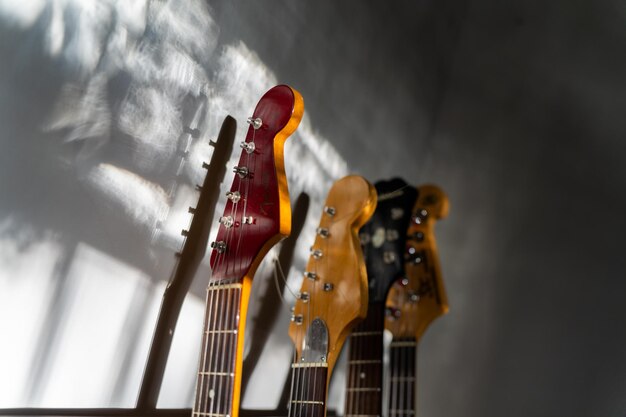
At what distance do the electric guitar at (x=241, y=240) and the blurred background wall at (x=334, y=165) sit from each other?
0.55 feet

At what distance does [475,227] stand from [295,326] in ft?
4.85

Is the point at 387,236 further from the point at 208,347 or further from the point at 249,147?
the point at 208,347

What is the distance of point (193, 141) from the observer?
1.82m

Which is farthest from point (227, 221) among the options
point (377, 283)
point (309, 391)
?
point (377, 283)

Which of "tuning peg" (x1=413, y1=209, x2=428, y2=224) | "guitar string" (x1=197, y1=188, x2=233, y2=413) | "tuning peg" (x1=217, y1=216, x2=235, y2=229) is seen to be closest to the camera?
"guitar string" (x1=197, y1=188, x2=233, y2=413)

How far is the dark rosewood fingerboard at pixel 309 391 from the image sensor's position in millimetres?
1846

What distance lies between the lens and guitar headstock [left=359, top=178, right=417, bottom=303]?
2.30m

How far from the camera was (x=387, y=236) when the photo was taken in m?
2.37

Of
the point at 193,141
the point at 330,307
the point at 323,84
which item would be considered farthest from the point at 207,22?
the point at 330,307

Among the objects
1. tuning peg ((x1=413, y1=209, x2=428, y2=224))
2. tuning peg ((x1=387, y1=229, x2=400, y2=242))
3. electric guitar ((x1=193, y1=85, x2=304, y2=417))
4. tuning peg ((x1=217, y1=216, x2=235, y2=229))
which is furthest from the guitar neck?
tuning peg ((x1=413, y1=209, x2=428, y2=224))

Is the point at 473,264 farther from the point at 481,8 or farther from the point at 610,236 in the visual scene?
the point at 481,8

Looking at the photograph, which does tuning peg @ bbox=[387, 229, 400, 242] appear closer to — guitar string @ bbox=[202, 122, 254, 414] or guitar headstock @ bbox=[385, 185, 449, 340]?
guitar headstock @ bbox=[385, 185, 449, 340]

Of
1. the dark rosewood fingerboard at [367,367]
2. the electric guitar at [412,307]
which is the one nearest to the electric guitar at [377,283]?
the dark rosewood fingerboard at [367,367]

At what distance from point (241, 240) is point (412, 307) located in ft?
3.59
